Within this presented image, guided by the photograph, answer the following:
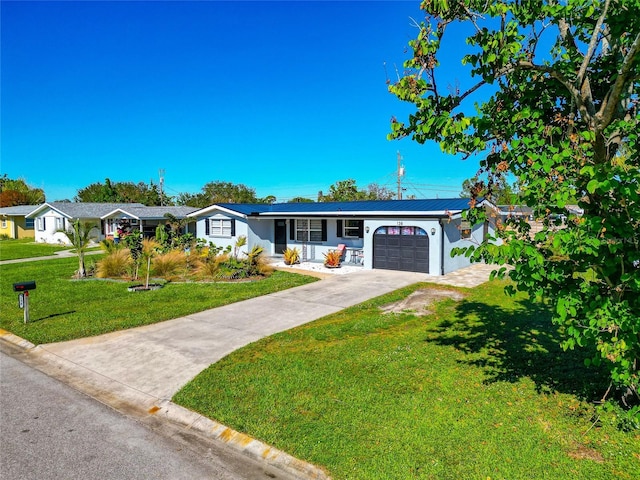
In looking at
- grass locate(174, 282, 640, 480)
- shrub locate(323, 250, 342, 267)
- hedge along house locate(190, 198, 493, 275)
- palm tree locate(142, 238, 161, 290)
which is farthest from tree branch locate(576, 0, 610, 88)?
shrub locate(323, 250, 342, 267)

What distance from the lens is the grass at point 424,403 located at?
408cm

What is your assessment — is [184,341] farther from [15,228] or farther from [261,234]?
[15,228]

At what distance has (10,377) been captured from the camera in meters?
6.78

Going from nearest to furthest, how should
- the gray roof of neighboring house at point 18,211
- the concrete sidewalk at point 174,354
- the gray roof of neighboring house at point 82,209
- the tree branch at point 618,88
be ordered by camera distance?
1. the tree branch at point 618,88
2. the concrete sidewalk at point 174,354
3. the gray roof of neighboring house at point 82,209
4. the gray roof of neighboring house at point 18,211

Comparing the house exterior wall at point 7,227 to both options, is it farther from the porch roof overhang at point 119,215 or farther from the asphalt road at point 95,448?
the asphalt road at point 95,448

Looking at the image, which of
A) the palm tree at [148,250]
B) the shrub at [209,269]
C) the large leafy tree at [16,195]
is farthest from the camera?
the large leafy tree at [16,195]

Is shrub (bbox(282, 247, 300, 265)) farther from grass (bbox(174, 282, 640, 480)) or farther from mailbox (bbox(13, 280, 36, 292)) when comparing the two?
mailbox (bbox(13, 280, 36, 292))

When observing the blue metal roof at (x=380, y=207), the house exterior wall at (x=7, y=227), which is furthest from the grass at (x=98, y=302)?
the house exterior wall at (x=7, y=227)

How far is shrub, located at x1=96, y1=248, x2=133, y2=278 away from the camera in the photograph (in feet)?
55.3

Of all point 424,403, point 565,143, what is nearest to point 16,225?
point 424,403

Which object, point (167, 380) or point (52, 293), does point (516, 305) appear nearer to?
point (167, 380)

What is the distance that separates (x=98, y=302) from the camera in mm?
12352

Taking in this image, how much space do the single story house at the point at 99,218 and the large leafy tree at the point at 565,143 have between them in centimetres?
3021

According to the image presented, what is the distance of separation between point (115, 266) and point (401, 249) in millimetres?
12918
